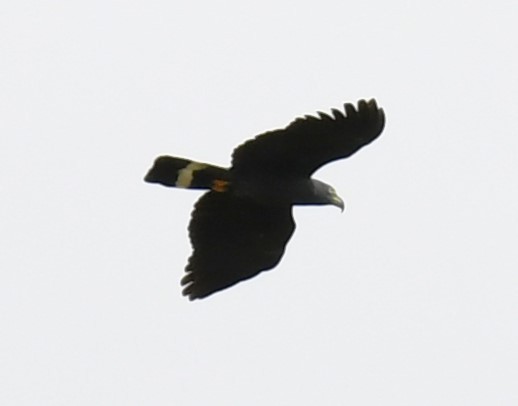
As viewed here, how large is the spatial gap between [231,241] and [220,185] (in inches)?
27.6

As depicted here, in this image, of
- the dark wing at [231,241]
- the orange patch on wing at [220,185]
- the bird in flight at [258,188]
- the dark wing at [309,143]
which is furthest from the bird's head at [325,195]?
the orange patch on wing at [220,185]

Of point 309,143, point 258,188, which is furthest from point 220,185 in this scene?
point 309,143

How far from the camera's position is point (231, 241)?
20.6 m

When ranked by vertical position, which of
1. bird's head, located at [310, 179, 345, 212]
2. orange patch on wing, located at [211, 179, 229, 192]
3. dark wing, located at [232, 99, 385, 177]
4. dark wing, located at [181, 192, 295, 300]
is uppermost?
dark wing, located at [232, 99, 385, 177]

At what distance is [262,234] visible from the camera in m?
20.6

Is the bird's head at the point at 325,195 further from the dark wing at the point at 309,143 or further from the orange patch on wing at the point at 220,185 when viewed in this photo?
the orange patch on wing at the point at 220,185

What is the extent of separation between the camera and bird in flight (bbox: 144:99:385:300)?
19.5 metres

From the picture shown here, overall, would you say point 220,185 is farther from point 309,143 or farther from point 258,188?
point 309,143

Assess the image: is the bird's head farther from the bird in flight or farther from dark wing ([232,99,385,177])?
dark wing ([232,99,385,177])

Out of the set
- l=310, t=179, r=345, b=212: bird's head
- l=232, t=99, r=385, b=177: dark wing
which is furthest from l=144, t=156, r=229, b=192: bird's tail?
l=310, t=179, r=345, b=212: bird's head

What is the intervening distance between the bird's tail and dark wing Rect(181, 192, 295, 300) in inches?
11.4

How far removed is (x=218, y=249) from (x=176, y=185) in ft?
3.02

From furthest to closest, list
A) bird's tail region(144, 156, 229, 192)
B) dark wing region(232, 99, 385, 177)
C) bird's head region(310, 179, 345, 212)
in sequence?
bird's head region(310, 179, 345, 212) < bird's tail region(144, 156, 229, 192) < dark wing region(232, 99, 385, 177)

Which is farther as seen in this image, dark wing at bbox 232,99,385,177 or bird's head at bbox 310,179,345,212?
bird's head at bbox 310,179,345,212
